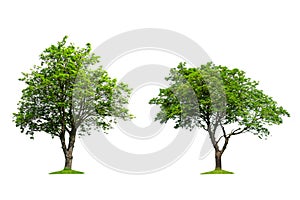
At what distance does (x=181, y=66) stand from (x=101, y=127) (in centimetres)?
928

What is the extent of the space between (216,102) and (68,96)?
1317cm

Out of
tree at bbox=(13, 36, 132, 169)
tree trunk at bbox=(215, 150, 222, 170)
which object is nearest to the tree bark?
tree at bbox=(13, 36, 132, 169)

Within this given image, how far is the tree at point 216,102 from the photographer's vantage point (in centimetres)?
4719

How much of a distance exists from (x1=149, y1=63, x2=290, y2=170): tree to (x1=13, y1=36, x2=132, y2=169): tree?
4214mm

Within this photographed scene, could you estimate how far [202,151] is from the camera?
154 feet

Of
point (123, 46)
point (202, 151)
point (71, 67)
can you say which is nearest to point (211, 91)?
point (202, 151)

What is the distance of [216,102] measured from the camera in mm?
47062

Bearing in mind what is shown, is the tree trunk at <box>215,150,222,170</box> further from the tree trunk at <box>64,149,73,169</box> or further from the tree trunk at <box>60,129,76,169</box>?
the tree trunk at <box>64,149,73,169</box>

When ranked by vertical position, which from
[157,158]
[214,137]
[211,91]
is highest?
[211,91]

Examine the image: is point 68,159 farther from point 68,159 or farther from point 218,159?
point 218,159

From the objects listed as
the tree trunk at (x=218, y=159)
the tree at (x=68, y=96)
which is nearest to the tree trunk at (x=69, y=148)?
the tree at (x=68, y=96)

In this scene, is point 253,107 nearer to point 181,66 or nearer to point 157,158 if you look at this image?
point 181,66

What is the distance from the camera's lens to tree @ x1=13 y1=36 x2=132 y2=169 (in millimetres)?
46094

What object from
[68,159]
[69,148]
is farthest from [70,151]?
[68,159]
